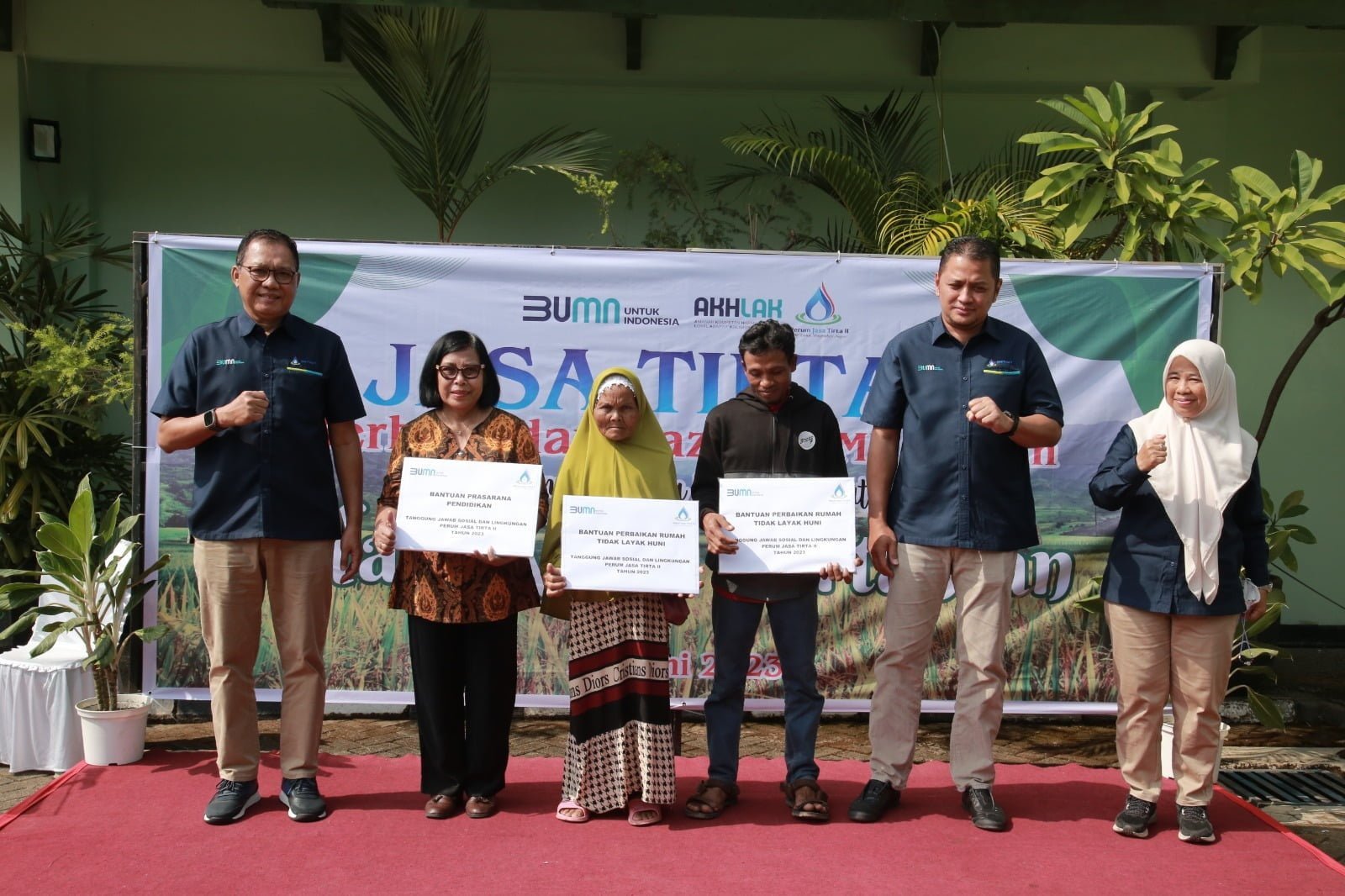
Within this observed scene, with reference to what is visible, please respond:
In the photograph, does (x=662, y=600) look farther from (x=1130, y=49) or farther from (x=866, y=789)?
(x=1130, y=49)

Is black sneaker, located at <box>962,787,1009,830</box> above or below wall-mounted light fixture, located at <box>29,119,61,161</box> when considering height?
below

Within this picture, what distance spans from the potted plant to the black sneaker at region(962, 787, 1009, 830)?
3.09 m

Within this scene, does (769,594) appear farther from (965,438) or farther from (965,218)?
(965,218)

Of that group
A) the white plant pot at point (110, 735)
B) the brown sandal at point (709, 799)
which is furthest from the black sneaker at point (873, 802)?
the white plant pot at point (110, 735)

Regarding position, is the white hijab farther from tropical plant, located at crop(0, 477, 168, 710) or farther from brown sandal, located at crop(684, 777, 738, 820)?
tropical plant, located at crop(0, 477, 168, 710)

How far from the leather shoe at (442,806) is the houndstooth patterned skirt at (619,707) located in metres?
0.37

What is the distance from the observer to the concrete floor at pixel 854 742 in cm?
479

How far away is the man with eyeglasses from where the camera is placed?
12.4 feet

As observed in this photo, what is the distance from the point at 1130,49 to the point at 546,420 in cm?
447

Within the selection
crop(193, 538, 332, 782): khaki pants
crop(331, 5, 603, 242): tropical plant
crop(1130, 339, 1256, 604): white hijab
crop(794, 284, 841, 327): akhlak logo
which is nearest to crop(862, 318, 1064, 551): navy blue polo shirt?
crop(1130, 339, 1256, 604): white hijab

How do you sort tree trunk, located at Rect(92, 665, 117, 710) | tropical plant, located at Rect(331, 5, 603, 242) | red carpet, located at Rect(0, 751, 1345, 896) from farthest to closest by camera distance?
tropical plant, located at Rect(331, 5, 603, 242)
tree trunk, located at Rect(92, 665, 117, 710)
red carpet, located at Rect(0, 751, 1345, 896)

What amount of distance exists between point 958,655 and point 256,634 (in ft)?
7.60

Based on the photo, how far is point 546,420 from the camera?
5012mm

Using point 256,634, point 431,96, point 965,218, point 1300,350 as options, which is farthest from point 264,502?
point 1300,350
